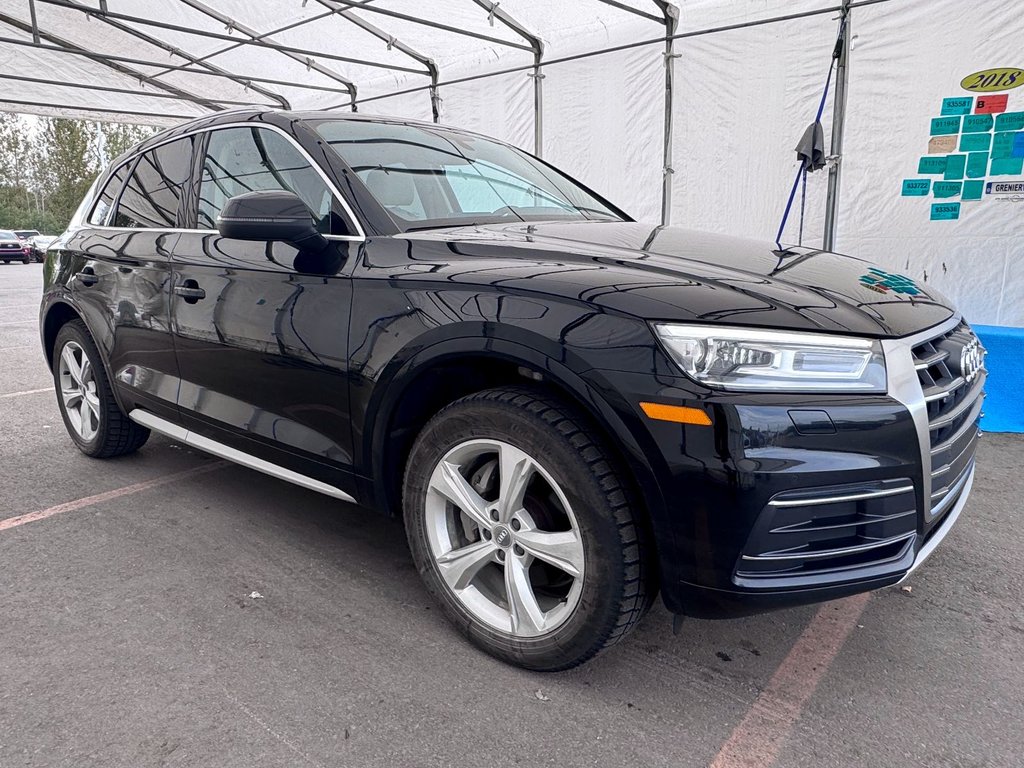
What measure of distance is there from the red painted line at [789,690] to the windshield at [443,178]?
170cm

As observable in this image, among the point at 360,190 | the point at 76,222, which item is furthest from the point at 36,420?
the point at 360,190

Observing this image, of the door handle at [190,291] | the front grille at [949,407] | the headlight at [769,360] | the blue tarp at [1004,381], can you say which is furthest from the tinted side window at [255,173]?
the blue tarp at [1004,381]

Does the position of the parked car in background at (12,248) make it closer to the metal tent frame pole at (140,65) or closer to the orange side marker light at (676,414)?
the metal tent frame pole at (140,65)

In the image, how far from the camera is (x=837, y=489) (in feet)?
5.34

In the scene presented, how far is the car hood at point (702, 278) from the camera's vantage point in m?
1.72

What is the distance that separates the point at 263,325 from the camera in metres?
2.55

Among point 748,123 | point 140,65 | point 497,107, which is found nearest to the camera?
point 748,123

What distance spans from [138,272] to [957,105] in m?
5.64

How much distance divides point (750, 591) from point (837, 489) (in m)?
0.30

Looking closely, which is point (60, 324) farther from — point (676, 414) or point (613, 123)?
point (613, 123)

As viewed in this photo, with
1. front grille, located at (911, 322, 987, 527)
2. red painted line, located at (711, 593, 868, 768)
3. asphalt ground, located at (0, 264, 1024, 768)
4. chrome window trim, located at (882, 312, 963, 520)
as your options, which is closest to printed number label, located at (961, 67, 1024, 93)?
asphalt ground, located at (0, 264, 1024, 768)

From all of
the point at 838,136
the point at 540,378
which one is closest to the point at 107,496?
A: the point at 540,378

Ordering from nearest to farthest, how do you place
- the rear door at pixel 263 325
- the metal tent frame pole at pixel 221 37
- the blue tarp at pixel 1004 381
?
1. the rear door at pixel 263 325
2. the blue tarp at pixel 1004 381
3. the metal tent frame pole at pixel 221 37

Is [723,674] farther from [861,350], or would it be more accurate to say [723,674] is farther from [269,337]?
[269,337]
